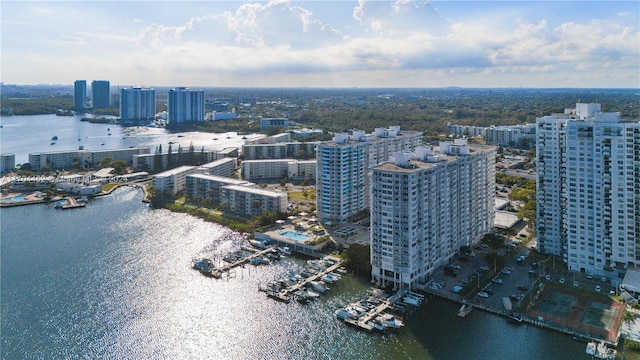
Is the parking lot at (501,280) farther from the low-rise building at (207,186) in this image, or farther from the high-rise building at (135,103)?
the high-rise building at (135,103)

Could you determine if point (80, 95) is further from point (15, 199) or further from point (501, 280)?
point (501, 280)

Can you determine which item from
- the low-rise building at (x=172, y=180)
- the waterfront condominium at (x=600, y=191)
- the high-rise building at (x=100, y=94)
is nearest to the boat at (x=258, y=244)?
the low-rise building at (x=172, y=180)

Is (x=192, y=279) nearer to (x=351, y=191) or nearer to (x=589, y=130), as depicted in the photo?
(x=351, y=191)

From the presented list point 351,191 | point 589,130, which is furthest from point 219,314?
point 589,130

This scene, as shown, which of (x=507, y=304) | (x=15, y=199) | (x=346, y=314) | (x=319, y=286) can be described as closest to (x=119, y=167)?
(x=15, y=199)

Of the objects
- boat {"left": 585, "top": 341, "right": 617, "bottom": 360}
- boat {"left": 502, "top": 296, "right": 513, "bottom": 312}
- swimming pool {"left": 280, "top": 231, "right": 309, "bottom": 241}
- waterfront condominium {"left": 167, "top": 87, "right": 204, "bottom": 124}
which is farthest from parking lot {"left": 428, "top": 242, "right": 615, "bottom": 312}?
waterfront condominium {"left": 167, "top": 87, "right": 204, "bottom": 124}

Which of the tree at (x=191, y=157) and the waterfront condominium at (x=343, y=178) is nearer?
the waterfront condominium at (x=343, y=178)

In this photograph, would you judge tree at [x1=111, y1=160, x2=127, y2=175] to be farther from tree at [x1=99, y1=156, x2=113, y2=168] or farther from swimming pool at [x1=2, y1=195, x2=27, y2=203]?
swimming pool at [x1=2, y1=195, x2=27, y2=203]
